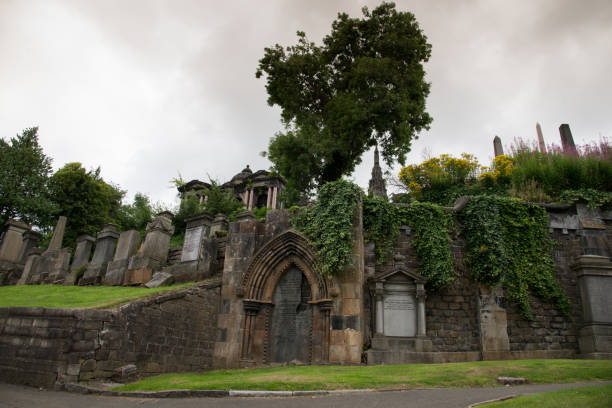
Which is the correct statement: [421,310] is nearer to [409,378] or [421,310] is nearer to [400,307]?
[400,307]

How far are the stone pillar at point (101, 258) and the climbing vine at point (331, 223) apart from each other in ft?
29.8

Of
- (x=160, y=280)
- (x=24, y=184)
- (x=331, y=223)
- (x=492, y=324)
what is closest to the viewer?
(x=331, y=223)

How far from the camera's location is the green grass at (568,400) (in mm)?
4559

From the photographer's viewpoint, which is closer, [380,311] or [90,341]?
[90,341]

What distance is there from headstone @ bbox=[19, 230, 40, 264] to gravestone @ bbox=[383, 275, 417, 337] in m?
20.2

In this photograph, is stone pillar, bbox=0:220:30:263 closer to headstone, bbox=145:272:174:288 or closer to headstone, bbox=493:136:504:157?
headstone, bbox=145:272:174:288

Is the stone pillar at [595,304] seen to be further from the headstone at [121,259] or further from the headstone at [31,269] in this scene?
the headstone at [31,269]

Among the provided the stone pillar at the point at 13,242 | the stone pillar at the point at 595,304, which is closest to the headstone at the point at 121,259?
the stone pillar at the point at 13,242

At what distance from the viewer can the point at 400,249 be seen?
12938mm

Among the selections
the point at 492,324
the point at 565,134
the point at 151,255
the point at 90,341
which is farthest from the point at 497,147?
the point at 90,341

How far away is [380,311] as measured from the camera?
453 inches

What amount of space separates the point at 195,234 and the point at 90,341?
6.89 meters

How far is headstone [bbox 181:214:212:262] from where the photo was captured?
1432 centimetres

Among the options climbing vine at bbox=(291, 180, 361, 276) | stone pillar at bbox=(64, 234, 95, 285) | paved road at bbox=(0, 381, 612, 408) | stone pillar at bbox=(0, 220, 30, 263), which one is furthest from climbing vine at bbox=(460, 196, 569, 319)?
stone pillar at bbox=(0, 220, 30, 263)
